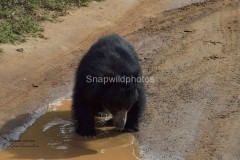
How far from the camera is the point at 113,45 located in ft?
20.6

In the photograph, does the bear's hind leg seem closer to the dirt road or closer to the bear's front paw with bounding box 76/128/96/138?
the bear's front paw with bounding box 76/128/96/138

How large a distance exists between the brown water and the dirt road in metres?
0.22

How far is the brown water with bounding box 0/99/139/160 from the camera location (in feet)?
19.2

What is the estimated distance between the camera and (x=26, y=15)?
32.7ft

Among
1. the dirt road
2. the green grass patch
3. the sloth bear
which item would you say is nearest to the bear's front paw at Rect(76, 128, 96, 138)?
the sloth bear

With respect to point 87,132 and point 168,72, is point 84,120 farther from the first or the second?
point 168,72

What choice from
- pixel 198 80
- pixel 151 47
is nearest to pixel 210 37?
pixel 151 47

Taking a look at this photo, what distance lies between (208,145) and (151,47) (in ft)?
10.9

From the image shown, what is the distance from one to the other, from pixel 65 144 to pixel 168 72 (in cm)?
260

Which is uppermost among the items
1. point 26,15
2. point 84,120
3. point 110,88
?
point 26,15

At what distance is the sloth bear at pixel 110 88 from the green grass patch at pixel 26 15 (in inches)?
124

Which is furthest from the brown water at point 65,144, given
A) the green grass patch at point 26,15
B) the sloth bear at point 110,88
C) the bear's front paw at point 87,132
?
the green grass patch at point 26,15

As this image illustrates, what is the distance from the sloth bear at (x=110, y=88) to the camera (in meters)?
5.77

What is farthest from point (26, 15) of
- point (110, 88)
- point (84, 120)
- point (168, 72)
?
point (110, 88)
